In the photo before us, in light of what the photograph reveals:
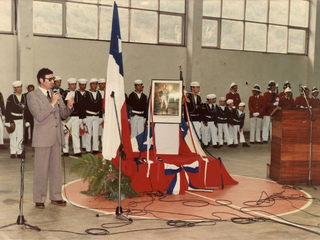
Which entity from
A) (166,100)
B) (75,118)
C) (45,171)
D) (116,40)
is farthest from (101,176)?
(75,118)

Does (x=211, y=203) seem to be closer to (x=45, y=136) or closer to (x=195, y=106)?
(x=45, y=136)

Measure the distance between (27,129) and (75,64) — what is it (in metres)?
2.60

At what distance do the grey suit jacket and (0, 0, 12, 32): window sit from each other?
310 inches

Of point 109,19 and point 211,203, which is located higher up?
point 109,19

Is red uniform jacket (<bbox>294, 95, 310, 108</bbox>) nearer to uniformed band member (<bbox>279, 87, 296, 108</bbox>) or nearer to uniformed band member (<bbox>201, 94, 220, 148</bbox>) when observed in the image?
uniformed band member (<bbox>279, 87, 296, 108</bbox>)

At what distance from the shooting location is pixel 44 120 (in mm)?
5855

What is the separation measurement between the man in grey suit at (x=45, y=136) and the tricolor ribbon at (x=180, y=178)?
1.73 metres

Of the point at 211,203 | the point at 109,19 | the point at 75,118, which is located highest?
the point at 109,19

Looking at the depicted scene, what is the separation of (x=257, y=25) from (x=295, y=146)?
34.0 feet

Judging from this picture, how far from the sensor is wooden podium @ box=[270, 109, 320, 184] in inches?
303

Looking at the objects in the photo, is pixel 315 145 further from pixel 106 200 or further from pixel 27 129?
pixel 27 129

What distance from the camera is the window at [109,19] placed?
13.4m

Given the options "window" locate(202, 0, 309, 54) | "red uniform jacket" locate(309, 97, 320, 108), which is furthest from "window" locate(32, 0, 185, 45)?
"red uniform jacket" locate(309, 97, 320, 108)

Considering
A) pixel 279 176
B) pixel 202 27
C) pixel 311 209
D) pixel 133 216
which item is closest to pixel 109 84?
pixel 133 216
